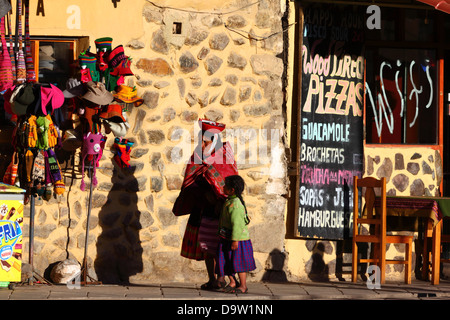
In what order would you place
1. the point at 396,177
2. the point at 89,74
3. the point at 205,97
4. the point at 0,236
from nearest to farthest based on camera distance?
the point at 0,236
the point at 89,74
the point at 205,97
the point at 396,177

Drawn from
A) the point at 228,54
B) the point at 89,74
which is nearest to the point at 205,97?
the point at 228,54

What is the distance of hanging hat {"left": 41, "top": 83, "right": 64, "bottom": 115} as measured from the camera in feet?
33.1

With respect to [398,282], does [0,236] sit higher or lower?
higher

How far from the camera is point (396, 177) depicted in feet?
39.3

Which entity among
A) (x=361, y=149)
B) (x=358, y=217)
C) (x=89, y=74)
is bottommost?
(x=358, y=217)

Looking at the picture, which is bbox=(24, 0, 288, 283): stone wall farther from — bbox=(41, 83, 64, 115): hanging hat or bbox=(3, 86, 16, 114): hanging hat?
bbox=(3, 86, 16, 114): hanging hat

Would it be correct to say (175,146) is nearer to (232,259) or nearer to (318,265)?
(232,259)

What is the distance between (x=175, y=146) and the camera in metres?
11.1

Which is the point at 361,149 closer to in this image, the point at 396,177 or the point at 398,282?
the point at 396,177

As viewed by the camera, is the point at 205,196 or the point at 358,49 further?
the point at 358,49

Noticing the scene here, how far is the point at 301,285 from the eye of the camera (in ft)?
36.2

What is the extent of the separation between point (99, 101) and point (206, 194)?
1.58 m

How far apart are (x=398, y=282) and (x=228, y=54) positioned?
353cm

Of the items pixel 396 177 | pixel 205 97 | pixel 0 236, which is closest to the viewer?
pixel 0 236
